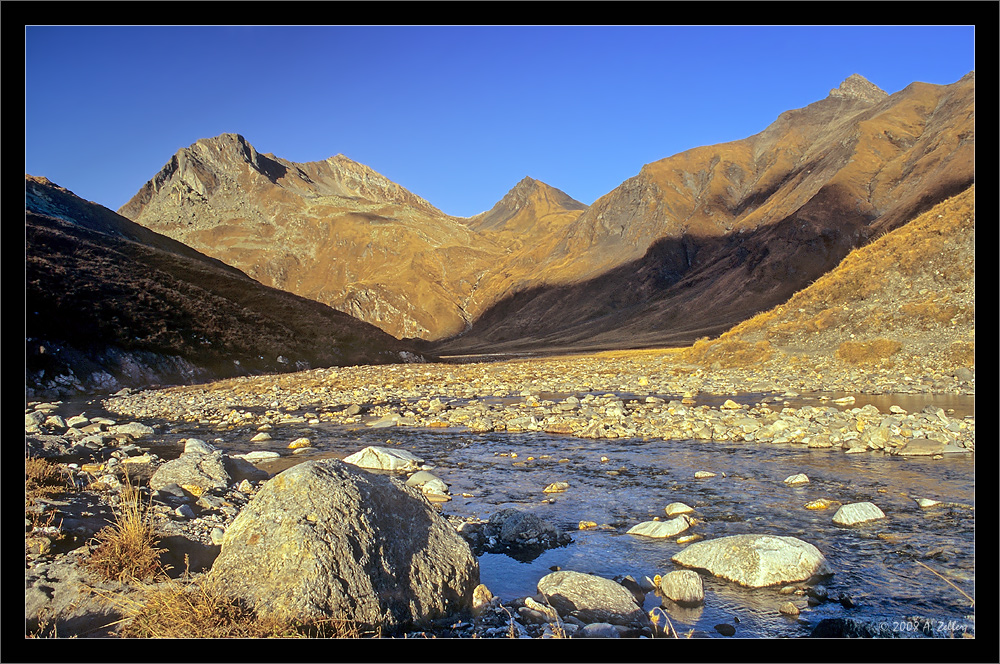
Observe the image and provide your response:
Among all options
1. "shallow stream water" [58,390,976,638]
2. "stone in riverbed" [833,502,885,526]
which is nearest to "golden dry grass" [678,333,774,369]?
"shallow stream water" [58,390,976,638]

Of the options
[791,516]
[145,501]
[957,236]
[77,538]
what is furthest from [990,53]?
[957,236]

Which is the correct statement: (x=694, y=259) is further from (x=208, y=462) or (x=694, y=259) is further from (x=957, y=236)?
(x=208, y=462)

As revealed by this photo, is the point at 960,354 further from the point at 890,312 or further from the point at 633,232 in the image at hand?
the point at 633,232

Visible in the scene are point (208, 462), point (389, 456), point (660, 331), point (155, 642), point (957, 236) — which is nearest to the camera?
point (155, 642)

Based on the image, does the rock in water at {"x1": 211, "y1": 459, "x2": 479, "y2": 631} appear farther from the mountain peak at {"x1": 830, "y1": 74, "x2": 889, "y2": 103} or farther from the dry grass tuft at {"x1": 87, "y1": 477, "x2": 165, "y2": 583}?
the mountain peak at {"x1": 830, "y1": 74, "x2": 889, "y2": 103}

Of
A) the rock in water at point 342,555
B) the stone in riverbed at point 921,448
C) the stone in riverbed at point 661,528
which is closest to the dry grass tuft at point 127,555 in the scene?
the rock in water at point 342,555

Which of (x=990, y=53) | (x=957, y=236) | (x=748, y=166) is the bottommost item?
(x=990, y=53)

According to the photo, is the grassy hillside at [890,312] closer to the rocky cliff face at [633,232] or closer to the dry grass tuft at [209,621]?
the dry grass tuft at [209,621]

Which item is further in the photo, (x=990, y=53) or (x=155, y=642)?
(x=990, y=53)

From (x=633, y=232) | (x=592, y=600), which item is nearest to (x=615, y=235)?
(x=633, y=232)
